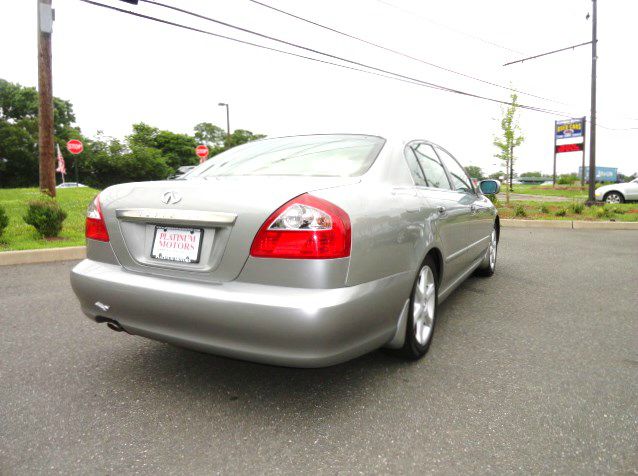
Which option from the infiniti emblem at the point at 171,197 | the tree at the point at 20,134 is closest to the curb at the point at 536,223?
the infiniti emblem at the point at 171,197

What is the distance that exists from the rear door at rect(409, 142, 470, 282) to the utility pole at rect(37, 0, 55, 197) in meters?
9.22

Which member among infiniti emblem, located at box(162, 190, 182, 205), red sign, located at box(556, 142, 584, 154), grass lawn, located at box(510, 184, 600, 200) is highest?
red sign, located at box(556, 142, 584, 154)

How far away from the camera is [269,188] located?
2092 millimetres

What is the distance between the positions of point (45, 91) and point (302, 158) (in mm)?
9180

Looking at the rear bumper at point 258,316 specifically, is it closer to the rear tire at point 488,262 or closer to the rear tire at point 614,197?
the rear tire at point 488,262

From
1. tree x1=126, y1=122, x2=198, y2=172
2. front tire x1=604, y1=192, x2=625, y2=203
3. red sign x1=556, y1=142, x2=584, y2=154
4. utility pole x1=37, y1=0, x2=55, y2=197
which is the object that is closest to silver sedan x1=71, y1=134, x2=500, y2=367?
utility pole x1=37, y1=0, x2=55, y2=197

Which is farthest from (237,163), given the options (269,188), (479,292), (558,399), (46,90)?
(46,90)

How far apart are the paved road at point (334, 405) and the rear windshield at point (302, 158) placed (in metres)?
1.17

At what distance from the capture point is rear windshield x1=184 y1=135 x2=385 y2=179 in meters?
2.60

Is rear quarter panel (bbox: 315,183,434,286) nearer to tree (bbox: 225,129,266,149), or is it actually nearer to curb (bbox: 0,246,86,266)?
curb (bbox: 0,246,86,266)

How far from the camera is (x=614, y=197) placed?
18469mm

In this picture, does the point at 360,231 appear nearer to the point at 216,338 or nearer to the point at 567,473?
the point at 216,338

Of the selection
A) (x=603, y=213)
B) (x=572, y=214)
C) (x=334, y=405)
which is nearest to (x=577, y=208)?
(x=572, y=214)

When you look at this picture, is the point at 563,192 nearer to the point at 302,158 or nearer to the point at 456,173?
the point at 456,173
